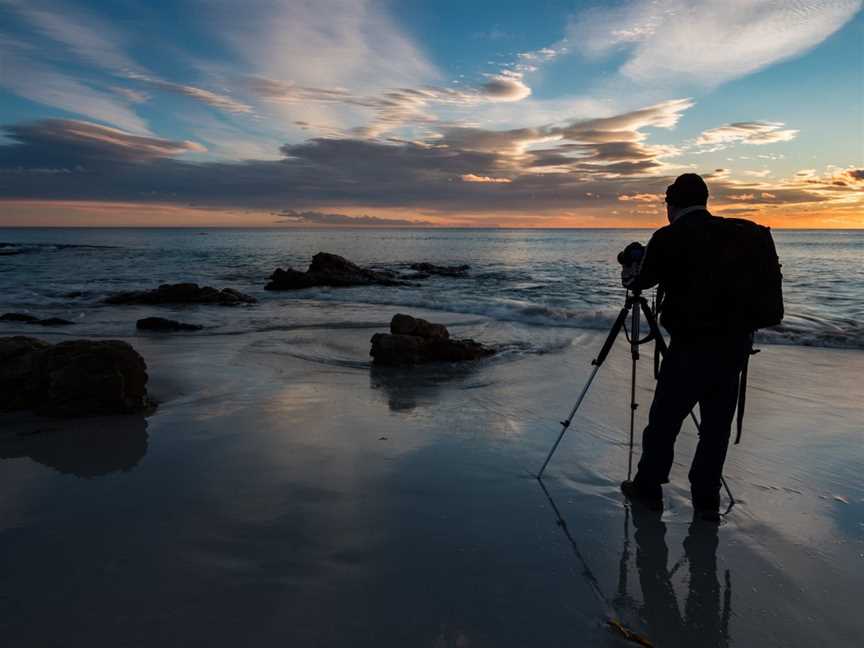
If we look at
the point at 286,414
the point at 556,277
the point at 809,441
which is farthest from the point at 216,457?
the point at 556,277

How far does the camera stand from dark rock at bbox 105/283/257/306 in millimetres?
17734

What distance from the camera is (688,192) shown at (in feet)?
11.8

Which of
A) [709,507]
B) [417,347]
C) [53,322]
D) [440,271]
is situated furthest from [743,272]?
[440,271]

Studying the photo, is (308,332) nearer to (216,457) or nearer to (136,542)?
(216,457)

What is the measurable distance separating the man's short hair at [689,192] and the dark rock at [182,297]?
1593cm

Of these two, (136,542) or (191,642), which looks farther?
(136,542)

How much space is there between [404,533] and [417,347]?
18.5 feet

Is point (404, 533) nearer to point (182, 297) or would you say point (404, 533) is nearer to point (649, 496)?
point (649, 496)

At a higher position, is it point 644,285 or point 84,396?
point 644,285

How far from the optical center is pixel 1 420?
5715mm

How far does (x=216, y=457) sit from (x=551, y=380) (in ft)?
16.1

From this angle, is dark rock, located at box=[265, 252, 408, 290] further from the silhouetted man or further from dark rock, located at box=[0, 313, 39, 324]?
the silhouetted man

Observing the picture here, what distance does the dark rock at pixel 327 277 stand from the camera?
77.5 feet

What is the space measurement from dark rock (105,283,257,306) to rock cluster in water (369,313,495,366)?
9.68 meters
